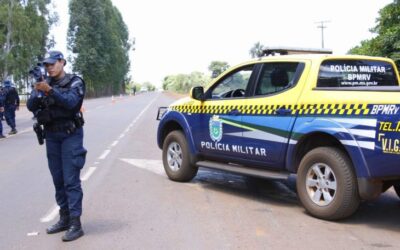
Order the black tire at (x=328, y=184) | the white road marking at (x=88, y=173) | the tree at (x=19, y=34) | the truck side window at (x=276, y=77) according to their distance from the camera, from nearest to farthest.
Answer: the black tire at (x=328, y=184), the truck side window at (x=276, y=77), the white road marking at (x=88, y=173), the tree at (x=19, y=34)

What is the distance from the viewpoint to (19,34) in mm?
52000

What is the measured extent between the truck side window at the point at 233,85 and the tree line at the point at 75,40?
37.2m

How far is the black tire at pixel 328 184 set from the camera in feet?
20.0

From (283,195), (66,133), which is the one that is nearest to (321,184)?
(283,195)

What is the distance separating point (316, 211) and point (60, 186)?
295 cm

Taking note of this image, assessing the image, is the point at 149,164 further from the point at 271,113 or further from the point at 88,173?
the point at 271,113

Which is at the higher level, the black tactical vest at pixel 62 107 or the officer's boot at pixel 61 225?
the black tactical vest at pixel 62 107

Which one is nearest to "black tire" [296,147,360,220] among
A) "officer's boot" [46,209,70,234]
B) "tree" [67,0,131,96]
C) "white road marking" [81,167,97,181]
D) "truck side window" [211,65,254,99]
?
"truck side window" [211,65,254,99]

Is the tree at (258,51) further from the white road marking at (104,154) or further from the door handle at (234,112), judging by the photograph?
the white road marking at (104,154)

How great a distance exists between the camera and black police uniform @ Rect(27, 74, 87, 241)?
217 inches

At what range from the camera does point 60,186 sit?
19.1 feet

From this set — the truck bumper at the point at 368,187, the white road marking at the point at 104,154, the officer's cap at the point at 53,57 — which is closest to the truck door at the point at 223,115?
the truck bumper at the point at 368,187

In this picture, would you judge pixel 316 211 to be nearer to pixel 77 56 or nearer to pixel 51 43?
pixel 51 43

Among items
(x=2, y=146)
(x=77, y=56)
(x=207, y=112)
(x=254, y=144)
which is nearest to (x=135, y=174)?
(x=207, y=112)
